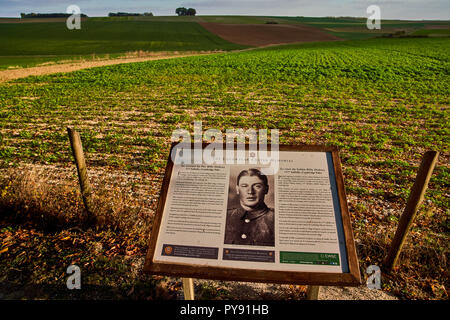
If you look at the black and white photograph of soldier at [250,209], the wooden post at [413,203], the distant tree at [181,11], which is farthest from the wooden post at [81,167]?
the distant tree at [181,11]

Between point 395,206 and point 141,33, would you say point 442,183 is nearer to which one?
point 395,206

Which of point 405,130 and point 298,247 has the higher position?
point 405,130

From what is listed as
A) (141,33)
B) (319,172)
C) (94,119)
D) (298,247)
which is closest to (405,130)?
(319,172)

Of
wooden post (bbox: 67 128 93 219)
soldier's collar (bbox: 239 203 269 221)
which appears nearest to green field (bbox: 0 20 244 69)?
wooden post (bbox: 67 128 93 219)

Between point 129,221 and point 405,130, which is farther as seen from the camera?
point 405,130

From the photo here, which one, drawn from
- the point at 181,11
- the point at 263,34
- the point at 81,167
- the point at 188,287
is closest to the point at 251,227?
the point at 188,287

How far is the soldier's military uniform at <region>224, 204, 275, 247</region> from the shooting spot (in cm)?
287

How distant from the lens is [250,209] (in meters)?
3.05

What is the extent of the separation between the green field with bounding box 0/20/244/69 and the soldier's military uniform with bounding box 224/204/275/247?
48256 millimetres

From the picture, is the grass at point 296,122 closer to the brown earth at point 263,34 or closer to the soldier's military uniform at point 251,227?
the soldier's military uniform at point 251,227

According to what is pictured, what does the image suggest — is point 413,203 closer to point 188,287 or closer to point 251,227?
Result: point 251,227

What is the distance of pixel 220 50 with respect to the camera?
5350 centimetres

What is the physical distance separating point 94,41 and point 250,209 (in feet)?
230
